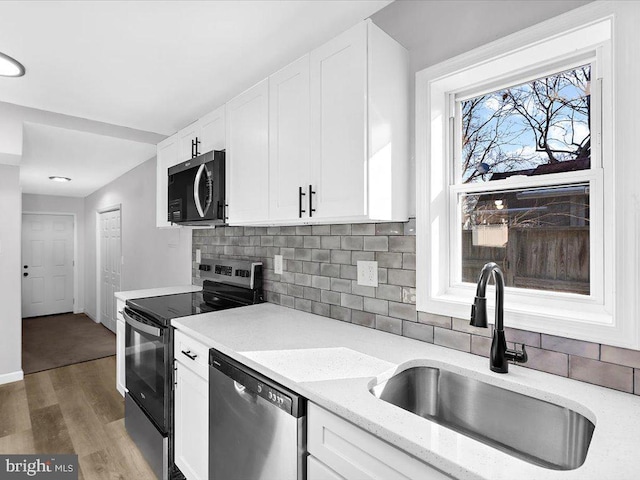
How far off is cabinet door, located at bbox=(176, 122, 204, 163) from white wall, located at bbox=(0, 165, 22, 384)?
1.82m

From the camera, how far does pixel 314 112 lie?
1576mm

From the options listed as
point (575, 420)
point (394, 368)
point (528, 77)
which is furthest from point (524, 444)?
point (528, 77)

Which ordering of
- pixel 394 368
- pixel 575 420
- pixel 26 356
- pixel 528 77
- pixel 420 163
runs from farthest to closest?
pixel 26 356 < pixel 420 163 < pixel 528 77 < pixel 394 368 < pixel 575 420

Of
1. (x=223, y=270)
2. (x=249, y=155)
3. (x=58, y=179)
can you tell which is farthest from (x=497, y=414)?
(x=58, y=179)

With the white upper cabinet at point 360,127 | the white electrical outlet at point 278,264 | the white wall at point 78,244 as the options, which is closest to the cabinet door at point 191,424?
the white electrical outlet at point 278,264

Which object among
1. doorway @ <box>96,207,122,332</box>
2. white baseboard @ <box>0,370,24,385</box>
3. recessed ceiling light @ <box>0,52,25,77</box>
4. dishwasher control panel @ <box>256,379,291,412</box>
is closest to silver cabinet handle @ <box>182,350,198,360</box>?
dishwasher control panel @ <box>256,379,291,412</box>

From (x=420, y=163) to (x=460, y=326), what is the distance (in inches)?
27.3

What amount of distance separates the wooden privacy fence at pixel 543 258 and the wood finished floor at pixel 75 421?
7.13 ft

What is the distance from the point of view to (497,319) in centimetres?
114

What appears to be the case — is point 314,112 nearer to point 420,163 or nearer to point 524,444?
point 420,163

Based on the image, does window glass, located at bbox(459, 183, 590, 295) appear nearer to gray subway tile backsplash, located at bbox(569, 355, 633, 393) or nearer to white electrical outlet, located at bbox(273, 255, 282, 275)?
gray subway tile backsplash, located at bbox(569, 355, 633, 393)

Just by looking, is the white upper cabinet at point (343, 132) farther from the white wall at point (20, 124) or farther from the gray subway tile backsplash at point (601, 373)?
the white wall at point (20, 124)

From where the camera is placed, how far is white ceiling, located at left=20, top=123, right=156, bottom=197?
309cm

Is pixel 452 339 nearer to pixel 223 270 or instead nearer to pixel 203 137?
pixel 223 270
